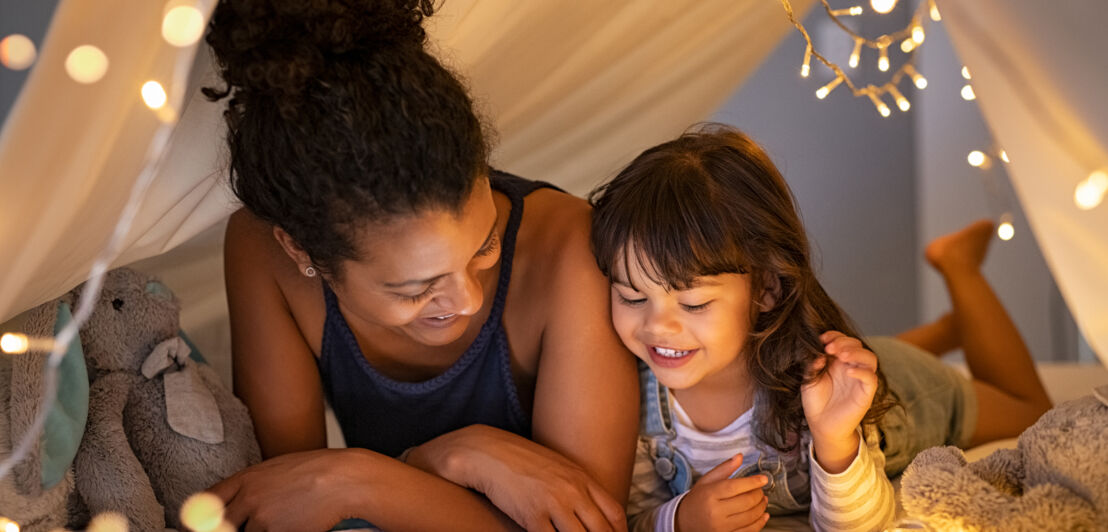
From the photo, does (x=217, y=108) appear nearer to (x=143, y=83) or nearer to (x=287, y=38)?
(x=287, y=38)

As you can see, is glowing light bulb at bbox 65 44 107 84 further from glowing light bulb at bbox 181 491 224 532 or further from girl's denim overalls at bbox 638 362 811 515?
girl's denim overalls at bbox 638 362 811 515

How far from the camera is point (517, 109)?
1.69m

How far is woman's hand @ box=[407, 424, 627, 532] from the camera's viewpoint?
4.03 feet

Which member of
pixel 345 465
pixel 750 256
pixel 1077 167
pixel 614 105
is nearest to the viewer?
pixel 1077 167

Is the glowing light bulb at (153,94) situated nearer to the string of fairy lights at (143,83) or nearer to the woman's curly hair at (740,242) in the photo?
the string of fairy lights at (143,83)

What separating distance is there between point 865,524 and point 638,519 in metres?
0.31

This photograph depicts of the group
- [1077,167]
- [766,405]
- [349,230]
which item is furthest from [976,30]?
[349,230]

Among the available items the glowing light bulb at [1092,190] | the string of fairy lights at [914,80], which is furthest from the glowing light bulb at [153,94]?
the glowing light bulb at [1092,190]

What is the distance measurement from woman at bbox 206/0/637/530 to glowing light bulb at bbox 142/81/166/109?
173 mm

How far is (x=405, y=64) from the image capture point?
1.13 metres

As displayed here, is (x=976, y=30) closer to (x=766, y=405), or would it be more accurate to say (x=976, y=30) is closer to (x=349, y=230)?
(x=766, y=405)

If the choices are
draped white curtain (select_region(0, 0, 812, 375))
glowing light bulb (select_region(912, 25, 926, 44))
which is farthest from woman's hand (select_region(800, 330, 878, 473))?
draped white curtain (select_region(0, 0, 812, 375))

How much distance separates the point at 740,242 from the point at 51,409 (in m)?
0.86

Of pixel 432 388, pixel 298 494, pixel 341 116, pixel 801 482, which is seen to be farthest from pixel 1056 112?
pixel 298 494
